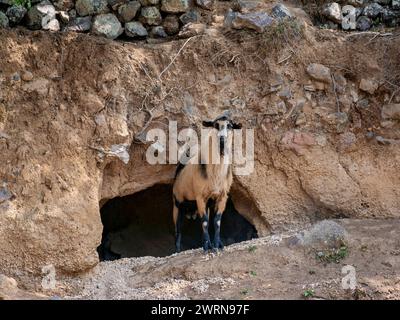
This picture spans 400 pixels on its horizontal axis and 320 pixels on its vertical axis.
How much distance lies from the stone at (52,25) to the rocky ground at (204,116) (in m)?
0.12

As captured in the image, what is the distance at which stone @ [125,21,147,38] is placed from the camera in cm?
909

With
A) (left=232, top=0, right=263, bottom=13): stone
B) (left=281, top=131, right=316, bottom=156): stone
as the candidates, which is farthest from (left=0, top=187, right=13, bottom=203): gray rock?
(left=232, top=0, right=263, bottom=13): stone

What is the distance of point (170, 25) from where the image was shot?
9.24 metres

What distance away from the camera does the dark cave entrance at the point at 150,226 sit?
408 inches

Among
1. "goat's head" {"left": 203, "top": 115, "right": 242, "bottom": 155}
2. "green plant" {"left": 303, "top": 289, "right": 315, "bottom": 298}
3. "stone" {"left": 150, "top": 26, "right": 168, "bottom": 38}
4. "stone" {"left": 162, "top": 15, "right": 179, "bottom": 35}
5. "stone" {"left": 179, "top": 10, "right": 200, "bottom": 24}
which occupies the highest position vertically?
"stone" {"left": 179, "top": 10, "right": 200, "bottom": 24}

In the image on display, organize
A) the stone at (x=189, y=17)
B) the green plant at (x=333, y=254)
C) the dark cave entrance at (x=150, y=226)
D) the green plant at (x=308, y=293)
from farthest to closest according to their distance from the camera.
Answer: the dark cave entrance at (x=150, y=226)
the stone at (x=189, y=17)
the green plant at (x=333, y=254)
the green plant at (x=308, y=293)

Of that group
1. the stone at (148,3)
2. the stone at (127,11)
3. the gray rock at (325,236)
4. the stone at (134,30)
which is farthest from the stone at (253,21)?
the gray rock at (325,236)

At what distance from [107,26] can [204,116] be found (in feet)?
5.79

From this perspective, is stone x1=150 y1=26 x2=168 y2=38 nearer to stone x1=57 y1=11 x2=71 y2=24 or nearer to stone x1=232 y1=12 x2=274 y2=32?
stone x1=232 y1=12 x2=274 y2=32

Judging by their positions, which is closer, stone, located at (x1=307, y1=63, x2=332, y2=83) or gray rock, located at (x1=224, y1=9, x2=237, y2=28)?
stone, located at (x1=307, y1=63, x2=332, y2=83)

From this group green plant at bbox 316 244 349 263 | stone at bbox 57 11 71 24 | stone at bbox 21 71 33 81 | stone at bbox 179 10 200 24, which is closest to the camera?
green plant at bbox 316 244 349 263

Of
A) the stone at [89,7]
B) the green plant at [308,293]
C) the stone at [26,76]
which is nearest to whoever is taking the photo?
the green plant at [308,293]

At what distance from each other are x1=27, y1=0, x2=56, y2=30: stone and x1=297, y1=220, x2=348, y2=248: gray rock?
4293 mm

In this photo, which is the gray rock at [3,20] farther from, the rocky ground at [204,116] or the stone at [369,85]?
the stone at [369,85]
